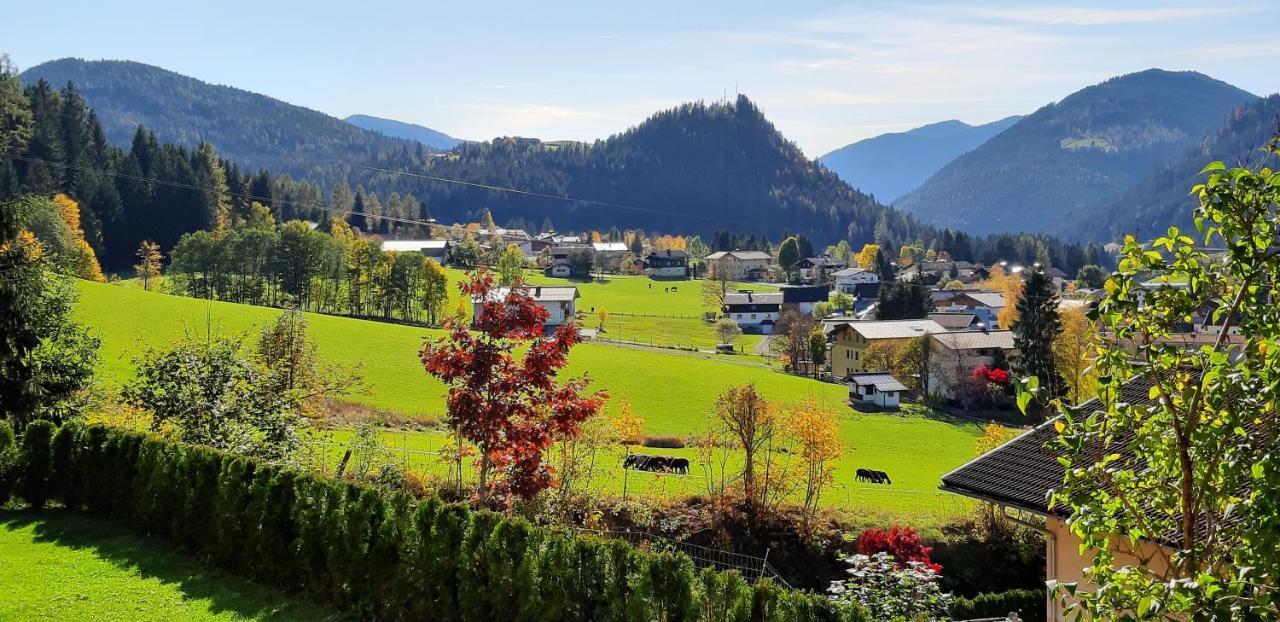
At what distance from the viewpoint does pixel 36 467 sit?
17000 millimetres

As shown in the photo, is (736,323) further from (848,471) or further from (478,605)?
(478,605)

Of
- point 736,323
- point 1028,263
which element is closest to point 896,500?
point 736,323

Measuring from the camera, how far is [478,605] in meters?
11.6

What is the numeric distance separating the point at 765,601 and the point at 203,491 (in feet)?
31.9

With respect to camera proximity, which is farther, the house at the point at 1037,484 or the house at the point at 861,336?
A: the house at the point at 861,336

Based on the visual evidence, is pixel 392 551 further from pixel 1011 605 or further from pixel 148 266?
pixel 148 266

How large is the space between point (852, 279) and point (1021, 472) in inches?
4868

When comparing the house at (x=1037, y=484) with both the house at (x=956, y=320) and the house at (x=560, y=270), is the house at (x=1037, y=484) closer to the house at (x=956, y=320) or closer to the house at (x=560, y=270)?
the house at (x=956, y=320)

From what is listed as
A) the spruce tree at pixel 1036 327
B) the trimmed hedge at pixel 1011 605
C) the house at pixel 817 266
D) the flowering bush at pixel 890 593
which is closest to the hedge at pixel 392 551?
the flowering bush at pixel 890 593

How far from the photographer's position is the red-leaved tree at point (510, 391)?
563 inches

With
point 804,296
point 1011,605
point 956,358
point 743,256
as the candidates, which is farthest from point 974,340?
point 743,256

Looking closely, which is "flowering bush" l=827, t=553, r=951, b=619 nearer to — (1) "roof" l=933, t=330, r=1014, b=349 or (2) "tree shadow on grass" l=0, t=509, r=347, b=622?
(2) "tree shadow on grass" l=0, t=509, r=347, b=622

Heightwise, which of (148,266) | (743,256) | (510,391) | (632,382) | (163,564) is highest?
(743,256)

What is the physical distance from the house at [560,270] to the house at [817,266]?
38.8 meters
